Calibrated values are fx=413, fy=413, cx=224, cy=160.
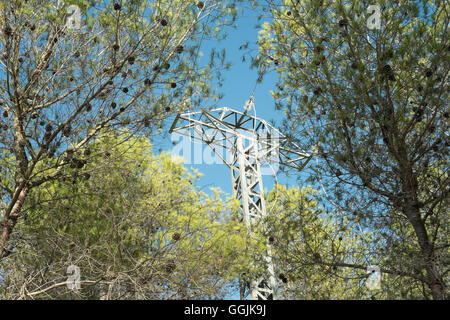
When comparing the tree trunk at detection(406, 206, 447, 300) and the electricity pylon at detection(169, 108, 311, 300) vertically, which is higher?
the electricity pylon at detection(169, 108, 311, 300)

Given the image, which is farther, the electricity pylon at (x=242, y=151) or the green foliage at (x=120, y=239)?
the electricity pylon at (x=242, y=151)

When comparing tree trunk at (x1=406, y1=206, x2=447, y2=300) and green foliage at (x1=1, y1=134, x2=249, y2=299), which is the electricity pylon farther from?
tree trunk at (x1=406, y1=206, x2=447, y2=300)

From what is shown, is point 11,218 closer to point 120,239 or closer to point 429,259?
point 120,239

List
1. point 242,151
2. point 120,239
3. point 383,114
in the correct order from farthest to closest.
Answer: point 242,151 < point 120,239 < point 383,114

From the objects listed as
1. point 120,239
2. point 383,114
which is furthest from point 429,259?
point 120,239

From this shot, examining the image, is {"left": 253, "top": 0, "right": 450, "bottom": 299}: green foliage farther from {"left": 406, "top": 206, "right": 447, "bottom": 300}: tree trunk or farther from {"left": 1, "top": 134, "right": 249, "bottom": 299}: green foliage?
{"left": 1, "top": 134, "right": 249, "bottom": 299}: green foliage

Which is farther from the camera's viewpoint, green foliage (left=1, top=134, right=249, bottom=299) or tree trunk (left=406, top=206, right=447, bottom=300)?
green foliage (left=1, top=134, right=249, bottom=299)

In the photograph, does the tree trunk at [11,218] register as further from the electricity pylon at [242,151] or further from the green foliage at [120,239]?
the electricity pylon at [242,151]

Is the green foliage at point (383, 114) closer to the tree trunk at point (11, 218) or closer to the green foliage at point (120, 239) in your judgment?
the green foliage at point (120, 239)

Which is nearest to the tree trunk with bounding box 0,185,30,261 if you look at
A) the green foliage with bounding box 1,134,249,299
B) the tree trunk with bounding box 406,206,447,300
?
the green foliage with bounding box 1,134,249,299

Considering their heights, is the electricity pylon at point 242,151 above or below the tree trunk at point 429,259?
above

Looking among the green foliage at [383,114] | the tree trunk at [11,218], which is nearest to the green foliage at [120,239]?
the tree trunk at [11,218]

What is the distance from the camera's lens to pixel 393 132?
4641 millimetres
